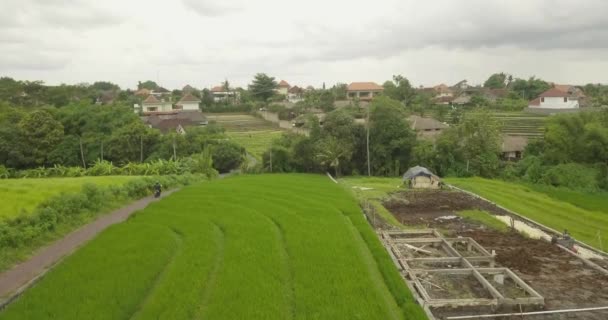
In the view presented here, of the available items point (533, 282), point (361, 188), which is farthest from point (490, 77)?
point (533, 282)

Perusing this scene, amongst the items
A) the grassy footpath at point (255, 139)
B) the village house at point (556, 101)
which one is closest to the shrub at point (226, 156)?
the grassy footpath at point (255, 139)

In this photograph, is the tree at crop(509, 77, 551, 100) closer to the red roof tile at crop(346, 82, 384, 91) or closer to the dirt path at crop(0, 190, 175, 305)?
the red roof tile at crop(346, 82, 384, 91)

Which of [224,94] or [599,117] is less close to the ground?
[224,94]

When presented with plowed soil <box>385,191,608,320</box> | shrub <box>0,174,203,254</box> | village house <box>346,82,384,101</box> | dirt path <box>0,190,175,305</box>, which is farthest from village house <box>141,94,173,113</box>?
plowed soil <box>385,191,608,320</box>

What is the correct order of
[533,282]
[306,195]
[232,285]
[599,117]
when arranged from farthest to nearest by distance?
[599,117] < [306,195] < [533,282] < [232,285]

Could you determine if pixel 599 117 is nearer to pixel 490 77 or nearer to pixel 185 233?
pixel 185 233
